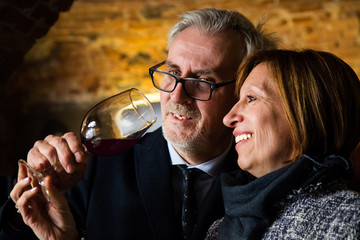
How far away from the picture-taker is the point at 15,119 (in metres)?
4.53

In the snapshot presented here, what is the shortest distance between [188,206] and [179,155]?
258 millimetres

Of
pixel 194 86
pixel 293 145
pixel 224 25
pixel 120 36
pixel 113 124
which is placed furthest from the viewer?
pixel 120 36

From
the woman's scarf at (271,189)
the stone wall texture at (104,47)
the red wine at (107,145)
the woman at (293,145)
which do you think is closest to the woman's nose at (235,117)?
the woman at (293,145)

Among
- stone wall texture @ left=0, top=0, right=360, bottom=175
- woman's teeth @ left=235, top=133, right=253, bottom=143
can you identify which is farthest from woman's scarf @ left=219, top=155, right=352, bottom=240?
stone wall texture @ left=0, top=0, right=360, bottom=175

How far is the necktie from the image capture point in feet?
5.58

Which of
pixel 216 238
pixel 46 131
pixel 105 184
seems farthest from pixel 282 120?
pixel 46 131

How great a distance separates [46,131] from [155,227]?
305cm

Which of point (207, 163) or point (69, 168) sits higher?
point (69, 168)

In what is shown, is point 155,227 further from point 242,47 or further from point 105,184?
point 242,47

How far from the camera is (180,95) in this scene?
1793 mm

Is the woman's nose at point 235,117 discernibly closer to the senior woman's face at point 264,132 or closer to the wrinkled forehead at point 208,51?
the senior woman's face at point 264,132

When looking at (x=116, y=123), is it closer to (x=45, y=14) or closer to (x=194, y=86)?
(x=194, y=86)

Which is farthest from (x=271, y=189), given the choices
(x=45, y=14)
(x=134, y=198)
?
(x=45, y=14)

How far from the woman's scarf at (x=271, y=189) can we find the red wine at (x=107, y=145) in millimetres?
397
